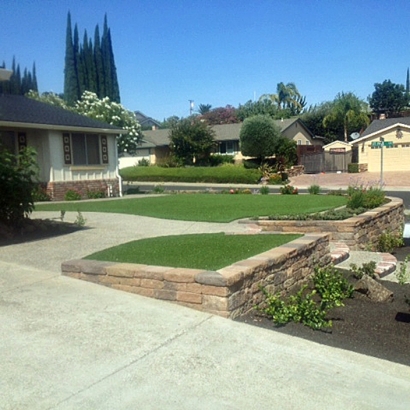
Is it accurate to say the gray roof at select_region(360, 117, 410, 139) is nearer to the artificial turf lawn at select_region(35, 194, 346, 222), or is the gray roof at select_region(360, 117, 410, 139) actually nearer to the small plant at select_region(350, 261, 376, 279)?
the artificial turf lawn at select_region(35, 194, 346, 222)

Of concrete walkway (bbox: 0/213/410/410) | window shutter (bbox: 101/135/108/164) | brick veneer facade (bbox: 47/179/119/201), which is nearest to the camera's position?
concrete walkway (bbox: 0/213/410/410)

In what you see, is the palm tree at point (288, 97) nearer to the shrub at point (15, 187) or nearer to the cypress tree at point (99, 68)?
the cypress tree at point (99, 68)

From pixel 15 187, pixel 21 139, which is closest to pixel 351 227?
pixel 15 187

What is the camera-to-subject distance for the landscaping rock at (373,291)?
20.9 feet

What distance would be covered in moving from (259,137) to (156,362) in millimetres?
35184

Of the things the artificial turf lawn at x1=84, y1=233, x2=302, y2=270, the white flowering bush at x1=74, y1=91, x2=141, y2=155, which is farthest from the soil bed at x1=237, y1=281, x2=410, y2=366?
the white flowering bush at x1=74, y1=91, x2=141, y2=155

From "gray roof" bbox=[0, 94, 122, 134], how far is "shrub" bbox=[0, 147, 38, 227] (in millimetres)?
9485

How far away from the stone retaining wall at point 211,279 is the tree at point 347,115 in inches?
2027

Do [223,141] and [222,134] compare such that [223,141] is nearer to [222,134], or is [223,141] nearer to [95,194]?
[222,134]

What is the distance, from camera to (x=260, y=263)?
5.91 m

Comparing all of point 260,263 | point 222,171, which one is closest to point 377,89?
point 222,171

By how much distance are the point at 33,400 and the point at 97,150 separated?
19.9 m

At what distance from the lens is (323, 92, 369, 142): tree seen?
55.2m

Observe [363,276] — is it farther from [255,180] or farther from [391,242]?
[255,180]
